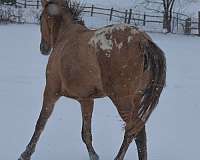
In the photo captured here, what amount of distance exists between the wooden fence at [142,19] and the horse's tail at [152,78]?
26.6 metres

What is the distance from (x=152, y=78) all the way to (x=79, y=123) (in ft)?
8.48

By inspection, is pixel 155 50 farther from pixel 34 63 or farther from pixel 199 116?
pixel 34 63

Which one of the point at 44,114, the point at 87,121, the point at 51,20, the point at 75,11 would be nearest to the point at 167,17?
the point at 75,11

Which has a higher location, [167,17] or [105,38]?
[105,38]

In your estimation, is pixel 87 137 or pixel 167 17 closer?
pixel 87 137

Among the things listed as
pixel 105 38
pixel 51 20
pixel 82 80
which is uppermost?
pixel 51 20

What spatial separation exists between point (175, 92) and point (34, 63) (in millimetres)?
5259

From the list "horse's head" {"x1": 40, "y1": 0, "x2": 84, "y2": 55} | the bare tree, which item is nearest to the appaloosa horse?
"horse's head" {"x1": 40, "y1": 0, "x2": 84, "y2": 55}

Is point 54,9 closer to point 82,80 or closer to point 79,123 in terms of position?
point 82,80

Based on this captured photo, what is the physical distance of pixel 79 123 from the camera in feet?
22.7

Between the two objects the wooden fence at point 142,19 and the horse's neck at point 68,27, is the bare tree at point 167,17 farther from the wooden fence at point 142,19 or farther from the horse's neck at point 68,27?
the horse's neck at point 68,27

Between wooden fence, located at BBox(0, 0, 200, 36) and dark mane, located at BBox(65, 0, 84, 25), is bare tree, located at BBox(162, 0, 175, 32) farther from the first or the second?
dark mane, located at BBox(65, 0, 84, 25)

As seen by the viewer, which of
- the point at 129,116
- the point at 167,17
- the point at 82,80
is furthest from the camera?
the point at 167,17

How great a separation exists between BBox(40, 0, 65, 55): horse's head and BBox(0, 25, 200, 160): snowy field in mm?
1260
